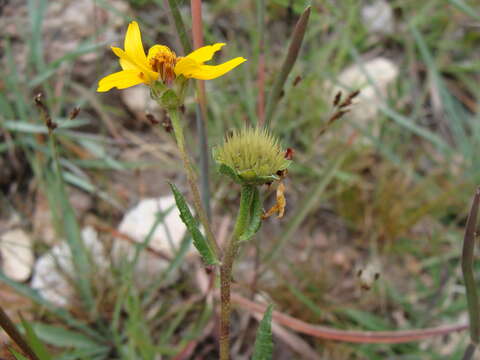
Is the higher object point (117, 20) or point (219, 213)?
point (117, 20)

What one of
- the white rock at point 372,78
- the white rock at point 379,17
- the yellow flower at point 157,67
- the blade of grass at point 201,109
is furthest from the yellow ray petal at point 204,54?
the white rock at point 379,17

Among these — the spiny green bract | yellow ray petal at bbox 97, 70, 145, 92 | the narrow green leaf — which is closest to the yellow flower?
yellow ray petal at bbox 97, 70, 145, 92

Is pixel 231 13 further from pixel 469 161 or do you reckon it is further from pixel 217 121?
pixel 469 161

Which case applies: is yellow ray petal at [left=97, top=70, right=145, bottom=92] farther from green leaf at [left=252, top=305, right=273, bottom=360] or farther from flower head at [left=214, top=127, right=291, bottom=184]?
green leaf at [left=252, top=305, right=273, bottom=360]

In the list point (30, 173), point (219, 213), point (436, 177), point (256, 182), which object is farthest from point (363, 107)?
point (256, 182)

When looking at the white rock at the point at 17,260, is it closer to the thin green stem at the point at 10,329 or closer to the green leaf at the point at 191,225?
the thin green stem at the point at 10,329
